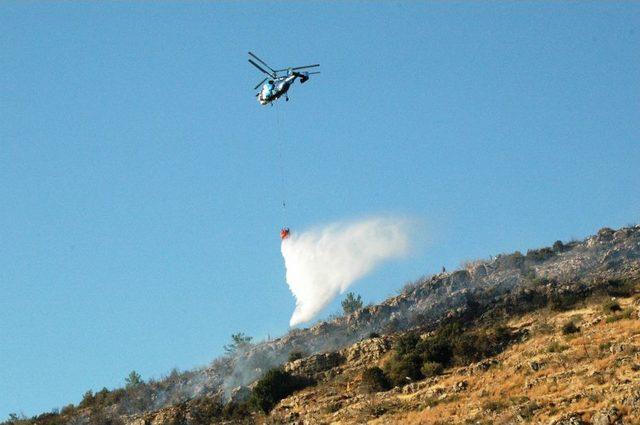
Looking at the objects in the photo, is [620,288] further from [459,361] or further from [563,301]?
[459,361]

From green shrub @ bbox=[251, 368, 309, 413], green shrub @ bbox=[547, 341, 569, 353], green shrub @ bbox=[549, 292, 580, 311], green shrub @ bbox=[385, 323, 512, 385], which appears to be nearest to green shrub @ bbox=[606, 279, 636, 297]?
green shrub @ bbox=[549, 292, 580, 311]

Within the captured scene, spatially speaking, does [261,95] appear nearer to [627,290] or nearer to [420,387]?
[420,387]

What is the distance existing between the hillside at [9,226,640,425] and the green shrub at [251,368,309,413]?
3.9 inches

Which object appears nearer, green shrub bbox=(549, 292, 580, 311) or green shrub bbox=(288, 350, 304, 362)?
green shrub bbox=(549, 292, 580, 311)

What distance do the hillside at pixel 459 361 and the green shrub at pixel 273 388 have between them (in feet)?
0.33

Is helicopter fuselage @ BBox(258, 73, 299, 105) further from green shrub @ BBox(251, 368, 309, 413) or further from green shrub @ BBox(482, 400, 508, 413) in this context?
green shrub @ BBox(482, 400, 508, 413)

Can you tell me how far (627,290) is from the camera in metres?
69.2

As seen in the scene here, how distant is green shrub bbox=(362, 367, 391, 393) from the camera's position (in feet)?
205

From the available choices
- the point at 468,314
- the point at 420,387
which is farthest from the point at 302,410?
the point at 468,314

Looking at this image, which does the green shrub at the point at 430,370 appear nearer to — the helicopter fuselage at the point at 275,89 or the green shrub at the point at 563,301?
the green shrub at the point at 563,301

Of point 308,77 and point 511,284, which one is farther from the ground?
point 308,77

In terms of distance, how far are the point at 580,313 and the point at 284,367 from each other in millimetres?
23085

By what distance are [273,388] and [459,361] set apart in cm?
1379

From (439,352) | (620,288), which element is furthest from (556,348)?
(620,288)
